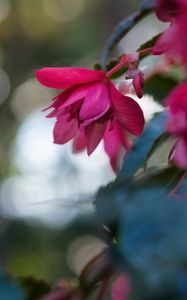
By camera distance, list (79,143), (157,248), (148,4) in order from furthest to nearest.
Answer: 1. (79,143)
2. (148,4)
3. (157,248)

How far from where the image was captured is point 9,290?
0.40 m

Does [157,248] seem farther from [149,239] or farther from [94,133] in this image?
[94,133]

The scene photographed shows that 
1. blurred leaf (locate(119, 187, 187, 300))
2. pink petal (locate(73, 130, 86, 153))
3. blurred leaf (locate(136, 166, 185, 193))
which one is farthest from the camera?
pink petal (locate(73, 130, 86, 153))

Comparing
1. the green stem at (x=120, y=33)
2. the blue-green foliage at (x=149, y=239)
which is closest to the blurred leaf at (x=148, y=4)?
the green stem at (x=120, y=33)

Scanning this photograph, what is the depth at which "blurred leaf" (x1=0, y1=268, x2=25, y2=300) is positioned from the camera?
0.39m

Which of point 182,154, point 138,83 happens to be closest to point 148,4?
point 138,83

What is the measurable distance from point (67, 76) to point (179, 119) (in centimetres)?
16

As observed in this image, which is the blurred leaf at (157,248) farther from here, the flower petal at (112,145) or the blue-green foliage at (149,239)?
the flower petal at (112,145)

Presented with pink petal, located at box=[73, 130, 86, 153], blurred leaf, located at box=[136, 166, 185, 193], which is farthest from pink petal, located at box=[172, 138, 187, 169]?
pink petal, located at box=[73, 130, 86, 153]

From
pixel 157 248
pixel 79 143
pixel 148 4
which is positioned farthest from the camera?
pixel 79 143

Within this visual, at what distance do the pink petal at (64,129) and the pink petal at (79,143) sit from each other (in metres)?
0.04

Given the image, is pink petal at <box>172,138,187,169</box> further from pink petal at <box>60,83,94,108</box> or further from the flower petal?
A: the flower petal

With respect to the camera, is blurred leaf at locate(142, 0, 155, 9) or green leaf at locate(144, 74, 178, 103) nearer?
blurred leaf at locate(142, 0, 155, 9)

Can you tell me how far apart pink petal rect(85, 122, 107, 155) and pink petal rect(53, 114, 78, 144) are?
0.06ft
